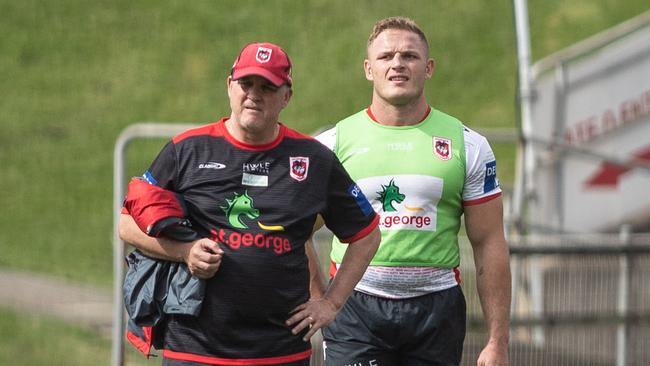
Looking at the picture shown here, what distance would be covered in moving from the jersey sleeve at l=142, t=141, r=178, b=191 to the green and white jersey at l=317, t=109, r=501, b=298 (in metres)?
1.25

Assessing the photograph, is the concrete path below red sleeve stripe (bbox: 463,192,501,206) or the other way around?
below

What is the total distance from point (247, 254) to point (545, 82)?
9138 millimetres

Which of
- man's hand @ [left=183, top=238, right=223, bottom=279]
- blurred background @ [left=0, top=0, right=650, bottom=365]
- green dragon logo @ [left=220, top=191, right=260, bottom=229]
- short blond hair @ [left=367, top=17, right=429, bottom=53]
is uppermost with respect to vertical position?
blurred background @ [left=0, top=0, right=650, bottom=365]

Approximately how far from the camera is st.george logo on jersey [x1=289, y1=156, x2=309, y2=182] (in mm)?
4992

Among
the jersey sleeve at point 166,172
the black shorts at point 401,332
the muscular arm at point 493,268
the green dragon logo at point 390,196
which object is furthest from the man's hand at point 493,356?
the jersey sleeve at point 166,172

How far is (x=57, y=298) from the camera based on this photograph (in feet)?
45.5

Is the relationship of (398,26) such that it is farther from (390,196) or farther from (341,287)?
(341,287)

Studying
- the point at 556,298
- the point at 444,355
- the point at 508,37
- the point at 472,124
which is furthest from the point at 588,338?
the point at 508,37

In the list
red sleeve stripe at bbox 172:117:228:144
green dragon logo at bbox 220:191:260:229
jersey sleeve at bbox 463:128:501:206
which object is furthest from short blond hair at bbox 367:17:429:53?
green dragon logo at bbox 220:191:260:229

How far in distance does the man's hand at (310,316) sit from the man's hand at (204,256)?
399 millimetres

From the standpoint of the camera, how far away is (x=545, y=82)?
1354 centimetres

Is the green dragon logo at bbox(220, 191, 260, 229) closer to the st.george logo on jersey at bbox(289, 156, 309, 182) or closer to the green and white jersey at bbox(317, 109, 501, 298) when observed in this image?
the st.george logo on jersey at bbox(289, 156, 309, 182)

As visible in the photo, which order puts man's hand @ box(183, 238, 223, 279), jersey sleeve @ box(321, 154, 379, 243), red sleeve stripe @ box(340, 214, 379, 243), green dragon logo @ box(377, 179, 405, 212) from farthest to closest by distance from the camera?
green dragon logo @ box(377, 179, 405, 212), red sleeve stripe @ box(340, 214, 379, 243), jersey sleeve @ box(321, 154, 379, 243), man's hand @ box(183, 238, 223, 279)

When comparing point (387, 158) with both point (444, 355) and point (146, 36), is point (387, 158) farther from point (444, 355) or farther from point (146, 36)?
point (146, 36)
